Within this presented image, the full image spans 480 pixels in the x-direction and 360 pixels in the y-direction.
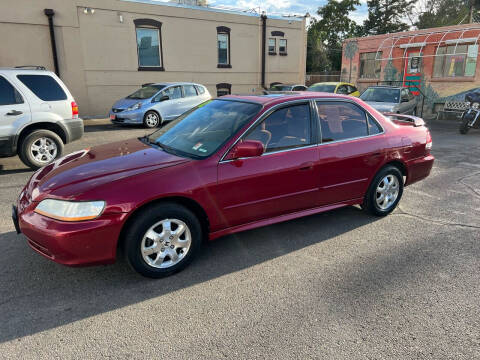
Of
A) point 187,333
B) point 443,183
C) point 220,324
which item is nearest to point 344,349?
point 220,324

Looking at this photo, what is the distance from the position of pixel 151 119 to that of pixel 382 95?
8.43 meters

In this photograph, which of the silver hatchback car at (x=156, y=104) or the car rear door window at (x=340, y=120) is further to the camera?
the silver hatchback car at (x=156, y=104)

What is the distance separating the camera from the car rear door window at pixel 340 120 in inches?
163

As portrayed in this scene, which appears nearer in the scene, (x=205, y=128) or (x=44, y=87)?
(x=205, y=128)

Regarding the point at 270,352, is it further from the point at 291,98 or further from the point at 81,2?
the point at 81,2

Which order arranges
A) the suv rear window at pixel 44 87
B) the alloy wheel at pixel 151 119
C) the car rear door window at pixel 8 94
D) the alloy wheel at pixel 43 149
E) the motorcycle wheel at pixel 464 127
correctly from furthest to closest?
the alloy wheel at pixel 151 119 → the motorcycle wheel at pixel 464 127 → the alloy wheel at pixel 43 149 → the suv rear window at pixel 44 87 → the car rear door window at pixel 8 94

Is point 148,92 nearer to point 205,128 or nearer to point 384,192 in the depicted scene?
point 205,128

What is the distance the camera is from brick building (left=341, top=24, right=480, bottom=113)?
16.6 meters

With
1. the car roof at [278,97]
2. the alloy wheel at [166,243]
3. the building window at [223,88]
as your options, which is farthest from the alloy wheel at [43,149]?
the building window at [223,88]

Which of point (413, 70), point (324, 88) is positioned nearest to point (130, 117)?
point (324, 88)

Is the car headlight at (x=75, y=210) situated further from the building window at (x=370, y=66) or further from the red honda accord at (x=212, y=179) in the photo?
the building window at (x=370, y=66)

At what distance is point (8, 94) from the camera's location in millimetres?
6598

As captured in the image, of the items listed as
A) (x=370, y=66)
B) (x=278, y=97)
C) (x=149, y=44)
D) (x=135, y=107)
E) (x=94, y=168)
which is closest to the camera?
(x=94, y=168)

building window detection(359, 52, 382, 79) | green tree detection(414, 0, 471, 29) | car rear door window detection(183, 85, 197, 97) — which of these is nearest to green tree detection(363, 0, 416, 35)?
green tree detection(414, 0, 471, 29)
